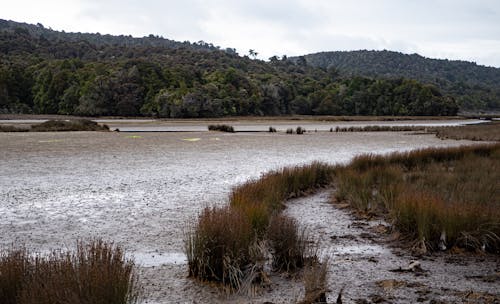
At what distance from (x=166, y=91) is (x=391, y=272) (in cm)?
7070

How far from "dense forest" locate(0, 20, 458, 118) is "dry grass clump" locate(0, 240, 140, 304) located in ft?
219

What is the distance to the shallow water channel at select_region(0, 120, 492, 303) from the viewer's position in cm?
694

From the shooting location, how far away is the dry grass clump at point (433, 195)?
307 inches

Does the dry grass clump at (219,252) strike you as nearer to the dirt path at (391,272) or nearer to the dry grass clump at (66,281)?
the dirt path at (391,272)

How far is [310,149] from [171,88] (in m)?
58.1

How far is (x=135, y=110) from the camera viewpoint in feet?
250

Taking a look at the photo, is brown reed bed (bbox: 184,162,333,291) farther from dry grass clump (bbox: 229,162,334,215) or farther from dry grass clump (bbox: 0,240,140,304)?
dry grass clump (bbox: 0,240,140,304)

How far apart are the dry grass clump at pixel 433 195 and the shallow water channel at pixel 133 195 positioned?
1444 mm

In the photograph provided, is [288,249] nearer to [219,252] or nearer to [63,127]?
[219,252]

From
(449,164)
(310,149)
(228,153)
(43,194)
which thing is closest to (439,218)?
(43,194)

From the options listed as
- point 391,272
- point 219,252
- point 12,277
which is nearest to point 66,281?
point 12,277

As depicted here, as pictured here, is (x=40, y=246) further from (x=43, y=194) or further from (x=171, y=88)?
(x=171, y=88)

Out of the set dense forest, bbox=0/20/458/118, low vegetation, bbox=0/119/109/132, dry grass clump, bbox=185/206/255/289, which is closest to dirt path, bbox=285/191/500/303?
dry grass clump, bbox=185/206/255/289

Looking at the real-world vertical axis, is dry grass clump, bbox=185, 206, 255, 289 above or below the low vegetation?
below
